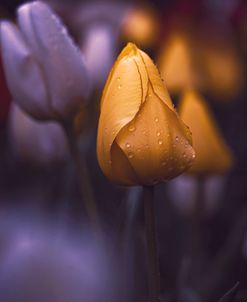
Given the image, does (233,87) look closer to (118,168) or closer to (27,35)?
(27,35)

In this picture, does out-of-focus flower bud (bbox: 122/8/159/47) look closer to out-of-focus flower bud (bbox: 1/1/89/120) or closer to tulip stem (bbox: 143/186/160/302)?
out-of-focus flower bud (bbox: 1/1/89/120)

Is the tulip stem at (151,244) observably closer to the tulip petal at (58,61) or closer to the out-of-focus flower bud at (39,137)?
the tulip petal at (58,61)

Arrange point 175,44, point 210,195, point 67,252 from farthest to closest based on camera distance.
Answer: point 175,44 → point 210,195 → point 67,252

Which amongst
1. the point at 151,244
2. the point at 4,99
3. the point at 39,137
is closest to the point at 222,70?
the point at 4,99

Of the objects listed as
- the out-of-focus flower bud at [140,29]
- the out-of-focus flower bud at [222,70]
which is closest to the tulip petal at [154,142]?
the out-of-focus flower bud at [222,70]

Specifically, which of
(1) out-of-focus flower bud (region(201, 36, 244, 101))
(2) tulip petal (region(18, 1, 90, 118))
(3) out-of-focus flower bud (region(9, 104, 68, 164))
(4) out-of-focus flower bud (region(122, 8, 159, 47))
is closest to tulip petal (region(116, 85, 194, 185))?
(2) tulip petal (region(18, 1, 90, 118))

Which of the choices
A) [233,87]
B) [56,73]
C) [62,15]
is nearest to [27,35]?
[56,73]

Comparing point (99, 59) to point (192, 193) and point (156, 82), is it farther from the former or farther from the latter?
point (156, 82)
